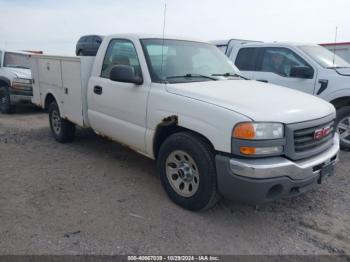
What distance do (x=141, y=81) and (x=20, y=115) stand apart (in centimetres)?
673

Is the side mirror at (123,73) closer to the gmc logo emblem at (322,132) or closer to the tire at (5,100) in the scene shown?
the gmc logo emblem at (322,132)

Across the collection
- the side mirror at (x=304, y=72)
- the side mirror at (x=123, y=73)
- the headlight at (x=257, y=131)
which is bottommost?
the headlight at (x=257, y=131)

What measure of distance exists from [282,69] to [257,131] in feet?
13.3

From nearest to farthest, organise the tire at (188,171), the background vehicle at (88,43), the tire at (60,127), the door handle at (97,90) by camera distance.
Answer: the tire at (188,171), the door handle at (97,90), the tire at (60,127), the background vehicle at (88,43)

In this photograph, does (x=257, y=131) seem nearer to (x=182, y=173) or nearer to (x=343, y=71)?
(x=182, y=173)

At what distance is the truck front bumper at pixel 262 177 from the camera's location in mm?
2932

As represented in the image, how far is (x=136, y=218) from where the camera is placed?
3.46 metres

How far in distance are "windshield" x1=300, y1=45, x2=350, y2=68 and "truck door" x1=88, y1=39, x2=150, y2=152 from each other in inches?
146

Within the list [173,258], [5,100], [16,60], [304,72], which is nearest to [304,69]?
[304,72]

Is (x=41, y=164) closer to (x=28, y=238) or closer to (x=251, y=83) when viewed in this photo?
(x=28, y=238)

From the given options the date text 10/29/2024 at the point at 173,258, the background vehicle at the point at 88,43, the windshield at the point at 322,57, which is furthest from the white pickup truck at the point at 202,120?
the background vehicle at the point at 88,43

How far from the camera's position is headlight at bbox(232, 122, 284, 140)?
116 inches

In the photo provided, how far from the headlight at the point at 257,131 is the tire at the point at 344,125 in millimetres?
3543

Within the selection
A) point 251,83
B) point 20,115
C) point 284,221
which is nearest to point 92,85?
point 251,83
